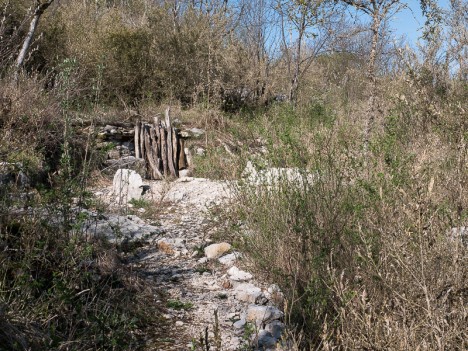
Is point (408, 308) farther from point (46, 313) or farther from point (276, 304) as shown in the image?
point (46, 313)

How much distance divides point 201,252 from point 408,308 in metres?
2.78

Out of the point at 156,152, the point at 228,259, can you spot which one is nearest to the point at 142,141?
the point at 156,152

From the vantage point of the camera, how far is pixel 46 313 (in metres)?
2.82

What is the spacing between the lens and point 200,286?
427cm

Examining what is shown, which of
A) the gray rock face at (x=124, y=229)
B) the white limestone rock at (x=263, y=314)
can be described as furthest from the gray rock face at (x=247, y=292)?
the gray rock face at (x=124, y=229)

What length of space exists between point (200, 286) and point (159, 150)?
533 cm

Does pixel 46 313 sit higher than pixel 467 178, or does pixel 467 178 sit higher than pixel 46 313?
pixel 467 178

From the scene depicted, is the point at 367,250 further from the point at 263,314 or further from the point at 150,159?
the point at 150,159

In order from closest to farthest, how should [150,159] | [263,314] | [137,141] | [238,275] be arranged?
[263,314]
[238,275]
[150,159]
[137,141]

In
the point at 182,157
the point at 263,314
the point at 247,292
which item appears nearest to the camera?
the point at 263,314

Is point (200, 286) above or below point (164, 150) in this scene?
below

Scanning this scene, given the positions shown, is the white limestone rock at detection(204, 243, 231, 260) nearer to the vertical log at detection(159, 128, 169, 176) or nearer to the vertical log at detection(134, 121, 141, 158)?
the vertical log at detection(159, 128, 169, 176)

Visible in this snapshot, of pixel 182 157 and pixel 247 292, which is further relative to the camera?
pixel 182 157

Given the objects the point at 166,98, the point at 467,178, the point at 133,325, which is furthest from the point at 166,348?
the point at 166,98
